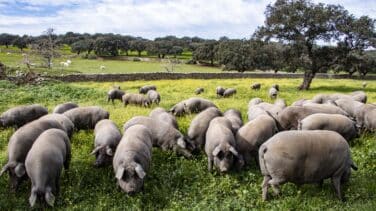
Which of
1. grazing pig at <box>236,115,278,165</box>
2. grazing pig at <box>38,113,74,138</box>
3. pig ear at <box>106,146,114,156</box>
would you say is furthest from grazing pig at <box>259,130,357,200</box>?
grazing pig at <box>38,113,74,138</box>

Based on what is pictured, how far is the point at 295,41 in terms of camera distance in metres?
33.3

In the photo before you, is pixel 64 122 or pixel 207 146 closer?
pixel 207 146

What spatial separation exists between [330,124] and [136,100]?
37.2 ft

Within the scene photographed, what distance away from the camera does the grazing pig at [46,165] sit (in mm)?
8469

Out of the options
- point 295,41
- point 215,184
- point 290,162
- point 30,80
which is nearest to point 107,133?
point 215,184

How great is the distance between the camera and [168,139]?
11875mm

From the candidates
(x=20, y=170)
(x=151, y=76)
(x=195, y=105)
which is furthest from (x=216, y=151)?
(x=151, y=76)

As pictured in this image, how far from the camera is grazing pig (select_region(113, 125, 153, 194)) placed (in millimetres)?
8977

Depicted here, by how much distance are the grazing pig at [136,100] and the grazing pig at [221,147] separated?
9.48m

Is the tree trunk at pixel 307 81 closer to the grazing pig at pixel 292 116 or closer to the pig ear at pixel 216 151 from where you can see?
the grazing pig at pixel 292 116

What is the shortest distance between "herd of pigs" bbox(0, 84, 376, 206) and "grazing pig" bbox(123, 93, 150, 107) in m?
6.46

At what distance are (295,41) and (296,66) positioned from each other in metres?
1.95

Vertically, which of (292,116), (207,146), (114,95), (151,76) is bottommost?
(151,76)

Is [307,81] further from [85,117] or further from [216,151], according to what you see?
[216,151]
